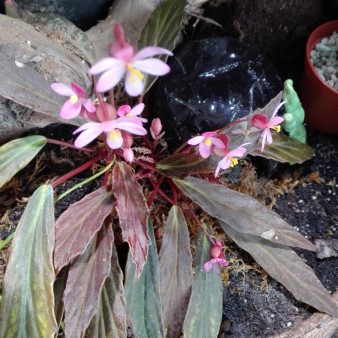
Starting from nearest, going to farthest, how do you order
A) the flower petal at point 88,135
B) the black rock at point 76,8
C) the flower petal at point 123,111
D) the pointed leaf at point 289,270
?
the flower petal at point 88,135
the flower petal at point 123,111
the pointed leaf at point 289,270
the black rock at point 76,8

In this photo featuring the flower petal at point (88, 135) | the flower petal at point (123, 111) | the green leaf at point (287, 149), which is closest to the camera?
the flower petal at point (88, 135)

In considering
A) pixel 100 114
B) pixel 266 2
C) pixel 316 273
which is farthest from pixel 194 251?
pixel 266 2

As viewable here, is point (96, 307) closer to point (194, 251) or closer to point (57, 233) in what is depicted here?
point (57, 233)

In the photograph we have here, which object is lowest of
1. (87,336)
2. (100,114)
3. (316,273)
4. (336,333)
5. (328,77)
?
(336,333)

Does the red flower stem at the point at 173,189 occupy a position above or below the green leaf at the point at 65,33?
below

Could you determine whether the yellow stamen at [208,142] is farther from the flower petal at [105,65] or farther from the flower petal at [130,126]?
the flower petal at [105,65]

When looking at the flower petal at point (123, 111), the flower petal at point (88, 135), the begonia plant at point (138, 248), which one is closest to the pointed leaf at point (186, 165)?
the begonia plant at point (138, 248)
